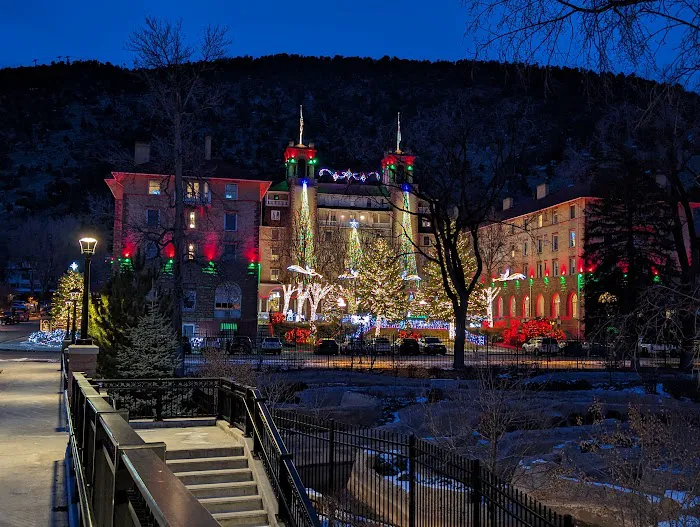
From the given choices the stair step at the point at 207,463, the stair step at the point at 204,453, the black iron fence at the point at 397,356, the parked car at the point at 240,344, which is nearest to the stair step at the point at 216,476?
the stair step at the point at 207,463

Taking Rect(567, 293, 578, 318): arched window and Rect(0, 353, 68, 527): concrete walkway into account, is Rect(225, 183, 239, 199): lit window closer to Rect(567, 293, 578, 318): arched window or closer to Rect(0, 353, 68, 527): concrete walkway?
Rect(567, 293, 578, 318): arched window

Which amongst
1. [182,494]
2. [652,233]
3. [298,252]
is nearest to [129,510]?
[182,494]

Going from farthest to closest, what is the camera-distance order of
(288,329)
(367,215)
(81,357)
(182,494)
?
1. (367,215)
2. (288,329)
3. (81,357)
4. (182,494)

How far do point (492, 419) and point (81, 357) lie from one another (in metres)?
11.6

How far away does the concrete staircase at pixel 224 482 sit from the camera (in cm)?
1238

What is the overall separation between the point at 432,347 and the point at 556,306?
25.7m

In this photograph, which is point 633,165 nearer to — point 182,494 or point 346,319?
point 182,494

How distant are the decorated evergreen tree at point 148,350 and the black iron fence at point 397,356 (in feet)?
37.7

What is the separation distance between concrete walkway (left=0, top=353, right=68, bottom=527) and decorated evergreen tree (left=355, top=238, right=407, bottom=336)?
4625cm

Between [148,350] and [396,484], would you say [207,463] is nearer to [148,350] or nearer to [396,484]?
[396,484]

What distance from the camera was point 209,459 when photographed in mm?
13570

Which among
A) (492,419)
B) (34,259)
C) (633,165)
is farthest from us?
(34,259)

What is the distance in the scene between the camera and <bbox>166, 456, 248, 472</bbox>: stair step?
13.2 metres

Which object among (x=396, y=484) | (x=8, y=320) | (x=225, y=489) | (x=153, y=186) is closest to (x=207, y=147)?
(x=153, y=186)
